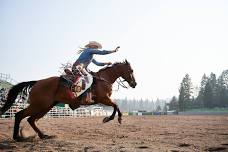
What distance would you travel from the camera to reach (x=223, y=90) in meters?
87.2

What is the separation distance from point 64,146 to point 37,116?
2.63 meters

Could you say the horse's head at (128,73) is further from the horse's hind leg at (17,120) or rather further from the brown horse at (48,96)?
the horse's hind leg at (17,120)

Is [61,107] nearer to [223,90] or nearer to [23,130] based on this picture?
[23,130]

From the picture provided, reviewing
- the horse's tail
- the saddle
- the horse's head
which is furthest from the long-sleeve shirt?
the horse's tail

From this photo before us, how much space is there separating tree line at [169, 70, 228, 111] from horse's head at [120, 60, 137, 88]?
79840mm

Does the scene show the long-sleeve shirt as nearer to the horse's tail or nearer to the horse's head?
the horse's head

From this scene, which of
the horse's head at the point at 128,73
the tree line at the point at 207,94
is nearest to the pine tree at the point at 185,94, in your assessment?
the tree line at the point at 207,94

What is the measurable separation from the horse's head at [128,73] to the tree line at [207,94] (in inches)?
3143

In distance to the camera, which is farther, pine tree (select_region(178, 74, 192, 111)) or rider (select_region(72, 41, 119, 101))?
pine tree (select_region(178, 74, 192, 111))

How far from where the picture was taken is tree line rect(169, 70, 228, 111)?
8794cm

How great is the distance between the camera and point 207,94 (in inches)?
3536

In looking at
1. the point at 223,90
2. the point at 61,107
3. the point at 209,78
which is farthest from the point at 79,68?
the point at 209,78

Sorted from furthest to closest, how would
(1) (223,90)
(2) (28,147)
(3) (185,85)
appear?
(3) (185,85)
(1) (223,90)
(2) (28,147)

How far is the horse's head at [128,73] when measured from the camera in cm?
1202
